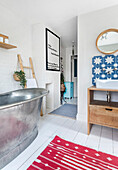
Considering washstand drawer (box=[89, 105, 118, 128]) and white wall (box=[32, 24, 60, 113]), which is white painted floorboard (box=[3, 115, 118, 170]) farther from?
white wall (box=[32, 24, 60, 113])

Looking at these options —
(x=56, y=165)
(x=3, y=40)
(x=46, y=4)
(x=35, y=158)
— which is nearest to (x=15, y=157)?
(x=35, y=158)

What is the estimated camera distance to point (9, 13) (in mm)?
2195

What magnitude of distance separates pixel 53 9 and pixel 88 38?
0.95 metres

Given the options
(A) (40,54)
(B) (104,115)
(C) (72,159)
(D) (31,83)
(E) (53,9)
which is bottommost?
(C) (72,159)

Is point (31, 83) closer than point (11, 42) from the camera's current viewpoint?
No

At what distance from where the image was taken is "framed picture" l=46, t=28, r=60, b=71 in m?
2.82

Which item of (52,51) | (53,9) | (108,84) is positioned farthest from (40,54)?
(108,84)

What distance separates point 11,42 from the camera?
2270mm

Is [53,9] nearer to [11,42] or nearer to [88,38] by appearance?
[88,38]

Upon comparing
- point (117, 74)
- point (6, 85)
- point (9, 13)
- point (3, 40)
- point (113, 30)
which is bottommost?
point (6, 85)

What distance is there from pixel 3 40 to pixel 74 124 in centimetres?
221

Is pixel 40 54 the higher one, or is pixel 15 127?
pixel 40 54

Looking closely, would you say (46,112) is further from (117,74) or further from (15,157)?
(117,74)

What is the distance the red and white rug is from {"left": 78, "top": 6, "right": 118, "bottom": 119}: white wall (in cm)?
107
